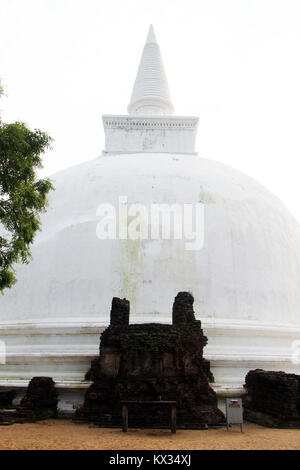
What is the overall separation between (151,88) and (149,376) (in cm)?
1545

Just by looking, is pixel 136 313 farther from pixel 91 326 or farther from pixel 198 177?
pixel 198 177

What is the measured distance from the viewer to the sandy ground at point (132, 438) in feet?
21.2

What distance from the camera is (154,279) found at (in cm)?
1095

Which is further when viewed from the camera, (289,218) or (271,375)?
(289,218)

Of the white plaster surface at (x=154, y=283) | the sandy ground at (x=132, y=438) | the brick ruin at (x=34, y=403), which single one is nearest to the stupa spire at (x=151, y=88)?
the white plaster surface at (x=154, y=283)

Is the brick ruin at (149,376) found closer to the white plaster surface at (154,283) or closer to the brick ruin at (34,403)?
the brick ruin at (34,403)

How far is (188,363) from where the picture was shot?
29.6 ft

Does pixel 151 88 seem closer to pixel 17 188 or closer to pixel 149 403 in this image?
pixel 17 188

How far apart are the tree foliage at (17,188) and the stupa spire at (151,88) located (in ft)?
41.9

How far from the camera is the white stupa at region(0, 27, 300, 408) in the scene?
34.4ft

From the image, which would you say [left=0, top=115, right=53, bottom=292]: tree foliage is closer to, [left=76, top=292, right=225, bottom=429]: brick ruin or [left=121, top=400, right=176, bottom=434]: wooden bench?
[left=76, top=292, right=225, bottom=429]: brick ruin

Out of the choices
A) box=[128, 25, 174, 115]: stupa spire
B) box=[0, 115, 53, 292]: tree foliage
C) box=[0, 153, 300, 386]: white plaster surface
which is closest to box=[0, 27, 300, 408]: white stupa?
box=[0, 153, 300, 386]: white plaster surface
